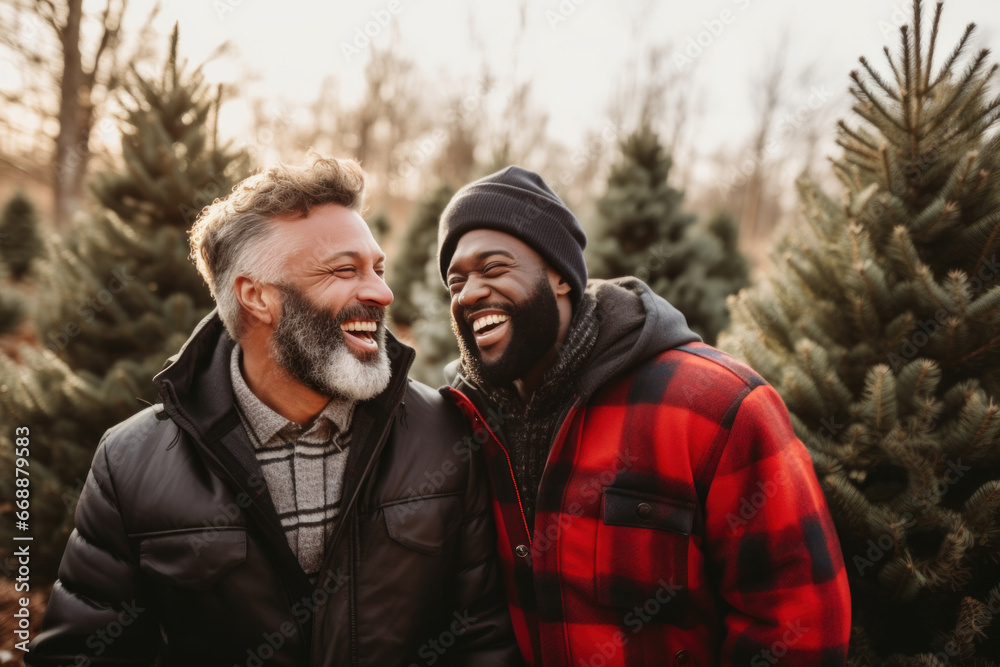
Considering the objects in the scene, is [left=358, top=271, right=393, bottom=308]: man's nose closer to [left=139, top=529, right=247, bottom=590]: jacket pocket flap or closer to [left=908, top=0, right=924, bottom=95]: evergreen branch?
[left=139, top=529, right=247, bottom=590]: jacket pocket flap

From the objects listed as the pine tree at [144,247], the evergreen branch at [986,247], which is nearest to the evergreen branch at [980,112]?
the evergreen branch at [986,247]

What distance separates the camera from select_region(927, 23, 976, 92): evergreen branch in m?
2.12

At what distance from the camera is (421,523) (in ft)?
7.22

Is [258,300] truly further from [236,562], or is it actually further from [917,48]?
[917,48]

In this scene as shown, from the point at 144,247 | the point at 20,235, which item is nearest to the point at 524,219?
the point at 144,247

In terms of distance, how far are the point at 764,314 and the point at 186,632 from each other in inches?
112

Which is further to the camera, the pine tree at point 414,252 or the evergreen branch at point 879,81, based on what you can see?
the pine tree at point 414,252

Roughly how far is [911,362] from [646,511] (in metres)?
1.23

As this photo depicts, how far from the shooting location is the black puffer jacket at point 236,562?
204cm

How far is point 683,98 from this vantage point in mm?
30203

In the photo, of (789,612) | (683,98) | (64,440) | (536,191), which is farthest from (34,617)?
(683,98)

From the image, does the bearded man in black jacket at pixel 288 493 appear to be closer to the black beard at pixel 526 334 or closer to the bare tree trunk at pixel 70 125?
the black beard at pixel 526 334

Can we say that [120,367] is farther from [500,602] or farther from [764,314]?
[764,314]

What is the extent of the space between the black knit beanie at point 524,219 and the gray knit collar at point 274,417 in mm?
868
